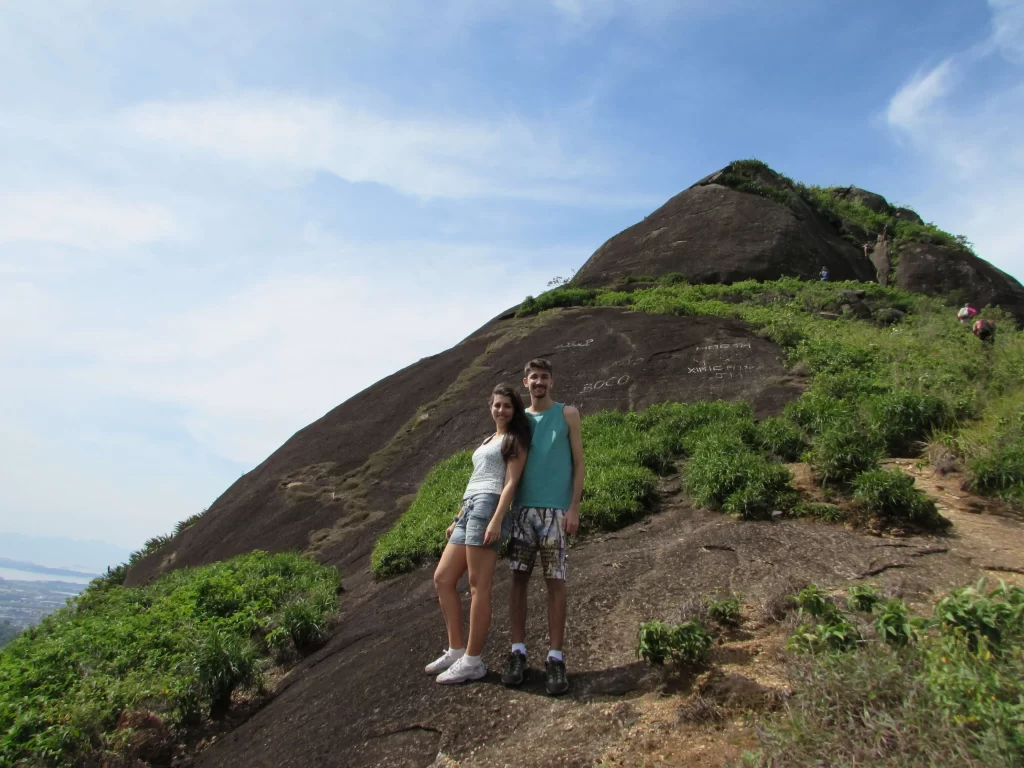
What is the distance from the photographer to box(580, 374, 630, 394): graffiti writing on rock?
11.8 metres

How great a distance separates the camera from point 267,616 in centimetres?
775

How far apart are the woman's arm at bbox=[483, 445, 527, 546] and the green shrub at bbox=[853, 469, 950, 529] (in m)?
3.45

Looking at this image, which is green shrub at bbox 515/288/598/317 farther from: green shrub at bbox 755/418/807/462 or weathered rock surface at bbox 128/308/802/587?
green shrub at bbox 755/418/807/462

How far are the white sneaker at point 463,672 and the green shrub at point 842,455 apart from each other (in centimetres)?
396

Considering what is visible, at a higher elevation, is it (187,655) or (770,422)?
(770,422)

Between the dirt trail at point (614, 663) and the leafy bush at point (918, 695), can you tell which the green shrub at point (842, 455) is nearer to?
the dirt trail at point (614, 663)

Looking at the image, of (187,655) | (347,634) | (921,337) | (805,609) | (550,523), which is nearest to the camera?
(805,609)

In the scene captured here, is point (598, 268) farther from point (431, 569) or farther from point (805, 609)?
point (805, 609)

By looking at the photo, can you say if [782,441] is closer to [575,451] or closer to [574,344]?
[575,451]

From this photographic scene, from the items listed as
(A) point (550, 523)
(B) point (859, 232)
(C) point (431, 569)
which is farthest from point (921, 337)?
(B) point (859, 232)

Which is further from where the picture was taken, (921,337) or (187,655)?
(921,337)

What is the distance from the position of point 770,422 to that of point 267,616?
581 cm

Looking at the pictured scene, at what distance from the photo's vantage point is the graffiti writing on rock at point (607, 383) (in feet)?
38.7

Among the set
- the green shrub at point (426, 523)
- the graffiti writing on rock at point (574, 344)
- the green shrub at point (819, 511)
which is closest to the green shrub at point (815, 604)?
the green shrub at point (819, 511)
